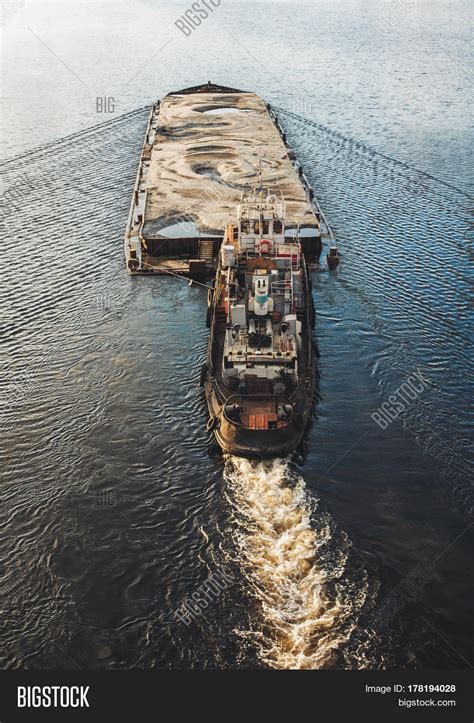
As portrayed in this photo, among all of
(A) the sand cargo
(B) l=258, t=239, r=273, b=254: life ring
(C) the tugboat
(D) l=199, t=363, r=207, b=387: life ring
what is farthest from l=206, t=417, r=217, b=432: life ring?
(A) the sand cargo

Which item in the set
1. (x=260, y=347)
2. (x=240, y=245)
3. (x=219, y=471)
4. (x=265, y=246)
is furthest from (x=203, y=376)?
(x=240, y=245)

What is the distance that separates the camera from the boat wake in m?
32.1

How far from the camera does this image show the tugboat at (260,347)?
43750mm

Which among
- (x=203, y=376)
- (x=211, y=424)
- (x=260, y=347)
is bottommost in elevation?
(x=211, y=424)

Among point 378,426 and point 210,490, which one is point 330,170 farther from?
point 210,490

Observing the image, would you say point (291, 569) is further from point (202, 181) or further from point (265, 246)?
point (202, 181)

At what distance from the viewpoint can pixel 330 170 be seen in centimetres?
10069

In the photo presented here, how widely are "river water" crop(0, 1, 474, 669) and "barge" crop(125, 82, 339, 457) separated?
261cm

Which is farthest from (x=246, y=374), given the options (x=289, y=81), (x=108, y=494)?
(x=289, y=81)

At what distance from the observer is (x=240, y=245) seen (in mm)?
59344

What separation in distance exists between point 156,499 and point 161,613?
338 inches

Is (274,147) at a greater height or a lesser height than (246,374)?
greater

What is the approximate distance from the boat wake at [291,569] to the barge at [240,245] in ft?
9.02

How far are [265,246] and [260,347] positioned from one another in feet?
42.7
